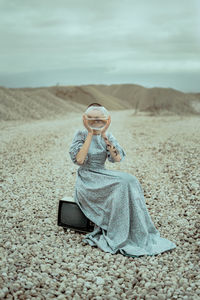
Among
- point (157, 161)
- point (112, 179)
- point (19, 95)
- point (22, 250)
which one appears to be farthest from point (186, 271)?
point (19, 95)

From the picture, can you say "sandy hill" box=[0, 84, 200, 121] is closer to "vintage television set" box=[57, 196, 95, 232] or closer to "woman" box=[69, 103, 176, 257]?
"vintage television set" box=[57, 196, 95, 232]

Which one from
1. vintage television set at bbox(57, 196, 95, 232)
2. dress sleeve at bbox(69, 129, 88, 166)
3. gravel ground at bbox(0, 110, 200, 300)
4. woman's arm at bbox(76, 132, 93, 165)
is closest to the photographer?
gravel ground at bbox(0, 110, 200, 300)

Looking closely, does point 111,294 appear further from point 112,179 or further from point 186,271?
point 112,179

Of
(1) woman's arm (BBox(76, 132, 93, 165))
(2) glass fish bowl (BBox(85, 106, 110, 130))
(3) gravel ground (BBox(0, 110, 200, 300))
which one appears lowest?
(3) gravel ground (BBox(0, 110, 200, 300))

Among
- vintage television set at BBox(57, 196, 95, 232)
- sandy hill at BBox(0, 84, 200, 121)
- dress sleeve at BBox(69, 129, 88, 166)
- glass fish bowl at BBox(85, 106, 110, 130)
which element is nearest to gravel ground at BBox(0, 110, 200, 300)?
vintage television set at BBox(57, 196, 95, 232)

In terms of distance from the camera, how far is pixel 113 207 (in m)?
3.61

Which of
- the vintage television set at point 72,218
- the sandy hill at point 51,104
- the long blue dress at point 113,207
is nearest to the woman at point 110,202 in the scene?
the long blue dress at point 113,207

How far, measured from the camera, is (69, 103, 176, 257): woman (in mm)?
3604

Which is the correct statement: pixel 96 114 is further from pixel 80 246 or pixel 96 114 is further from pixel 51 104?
pixel 51 104

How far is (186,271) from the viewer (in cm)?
331

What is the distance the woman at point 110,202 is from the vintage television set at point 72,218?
12cm

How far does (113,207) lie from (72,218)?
0.78 m

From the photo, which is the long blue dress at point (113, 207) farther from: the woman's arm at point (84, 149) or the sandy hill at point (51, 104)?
the sandy hill at point (51, 104)

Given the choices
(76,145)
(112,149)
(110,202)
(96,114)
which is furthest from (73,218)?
(96,114)
